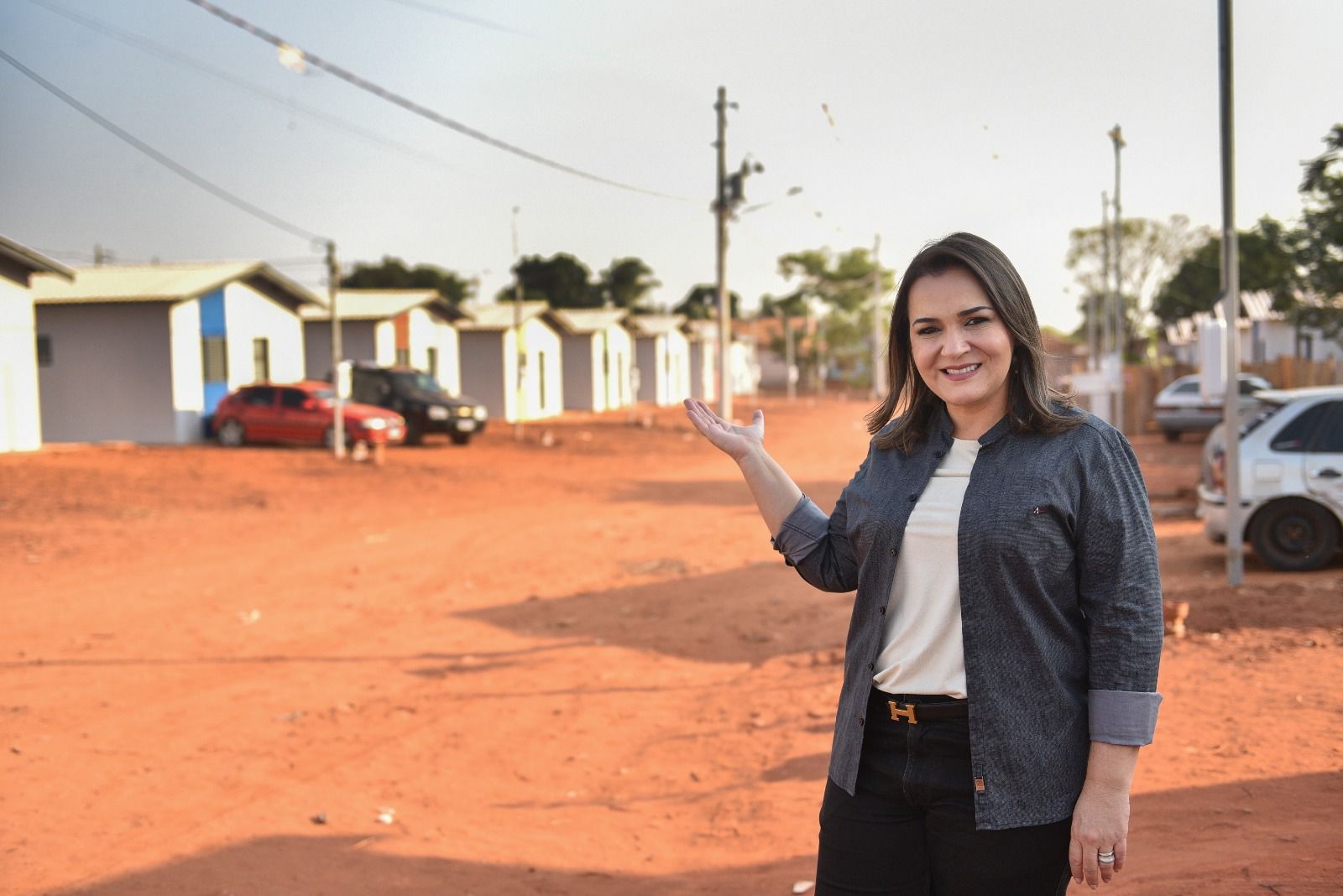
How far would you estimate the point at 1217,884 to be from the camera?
3.79m

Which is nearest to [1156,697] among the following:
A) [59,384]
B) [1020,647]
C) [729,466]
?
[1020,647]

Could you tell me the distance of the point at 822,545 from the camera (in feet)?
9.05

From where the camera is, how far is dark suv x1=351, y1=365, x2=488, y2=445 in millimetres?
31500

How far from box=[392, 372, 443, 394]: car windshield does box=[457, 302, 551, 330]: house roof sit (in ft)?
33.0

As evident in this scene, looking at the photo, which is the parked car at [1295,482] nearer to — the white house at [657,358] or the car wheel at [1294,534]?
the car wheel at [1294,534]

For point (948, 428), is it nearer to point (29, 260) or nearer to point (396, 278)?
point (29, 260)

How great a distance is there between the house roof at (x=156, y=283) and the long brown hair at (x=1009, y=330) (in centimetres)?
2955

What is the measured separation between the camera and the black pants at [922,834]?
232cm

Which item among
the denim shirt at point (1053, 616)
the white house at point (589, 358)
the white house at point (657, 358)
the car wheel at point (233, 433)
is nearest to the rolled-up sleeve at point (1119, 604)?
the denim shirt at point (1053, 616)

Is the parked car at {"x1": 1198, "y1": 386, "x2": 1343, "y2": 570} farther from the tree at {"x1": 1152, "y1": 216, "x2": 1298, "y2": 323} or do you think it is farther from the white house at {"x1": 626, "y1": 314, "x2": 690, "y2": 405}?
the white house at {"x1": 626, "y1": 314, "x2": 690, "y2": 405}

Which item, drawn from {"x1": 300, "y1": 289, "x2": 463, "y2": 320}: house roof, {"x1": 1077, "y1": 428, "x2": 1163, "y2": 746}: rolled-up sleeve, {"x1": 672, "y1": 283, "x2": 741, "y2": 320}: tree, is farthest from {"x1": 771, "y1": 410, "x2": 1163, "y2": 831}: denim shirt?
{"x1": 672, "y1": 283, "x2": 741, "y2": 320}: tree

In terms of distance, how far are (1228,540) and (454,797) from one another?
6749 millimetres

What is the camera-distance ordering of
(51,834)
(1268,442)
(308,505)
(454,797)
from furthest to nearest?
(308,505)
(1268,442)
(454,797)
(51,834)

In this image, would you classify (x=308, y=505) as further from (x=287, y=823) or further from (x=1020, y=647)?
(x=1020, y=647)
